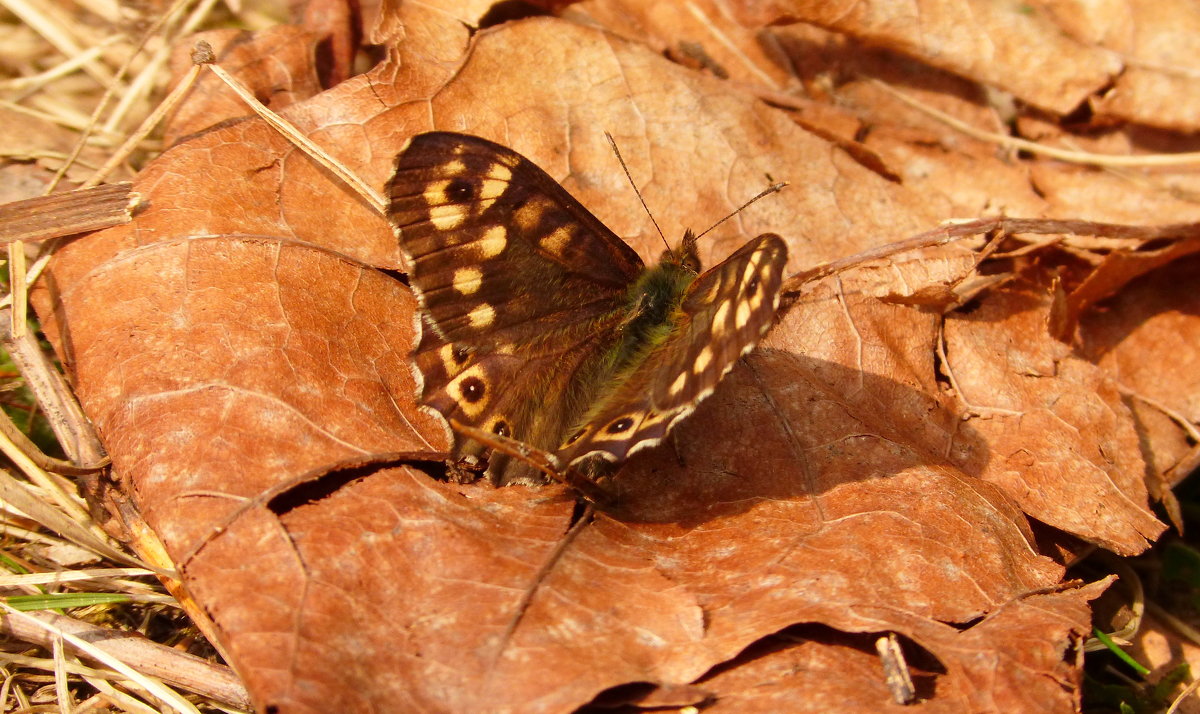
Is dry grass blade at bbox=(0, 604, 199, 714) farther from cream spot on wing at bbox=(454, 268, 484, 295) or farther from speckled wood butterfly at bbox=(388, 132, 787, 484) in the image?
cream spot on wing at bbox=(454, 268, 484, 295)

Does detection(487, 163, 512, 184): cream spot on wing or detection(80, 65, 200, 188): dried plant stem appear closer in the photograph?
detection(487, 163, 512, 184): cream spot on wing

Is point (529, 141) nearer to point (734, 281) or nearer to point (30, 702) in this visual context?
point (734, 281)

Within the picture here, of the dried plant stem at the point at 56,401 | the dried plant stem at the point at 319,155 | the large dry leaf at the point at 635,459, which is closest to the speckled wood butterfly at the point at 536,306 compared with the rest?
the large dry leaf at the point at 635,459

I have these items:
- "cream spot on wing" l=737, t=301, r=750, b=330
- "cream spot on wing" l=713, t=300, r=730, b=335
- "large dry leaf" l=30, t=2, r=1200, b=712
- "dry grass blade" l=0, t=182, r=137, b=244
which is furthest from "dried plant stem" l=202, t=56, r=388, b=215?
"cream spot on wing" l=737, t=301, r=750, b=330

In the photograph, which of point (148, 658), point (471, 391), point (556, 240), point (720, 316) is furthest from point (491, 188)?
point (148, 658)

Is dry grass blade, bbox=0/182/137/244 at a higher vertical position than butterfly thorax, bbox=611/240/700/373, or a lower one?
higher

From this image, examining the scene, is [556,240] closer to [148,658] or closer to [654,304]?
[654,304]
